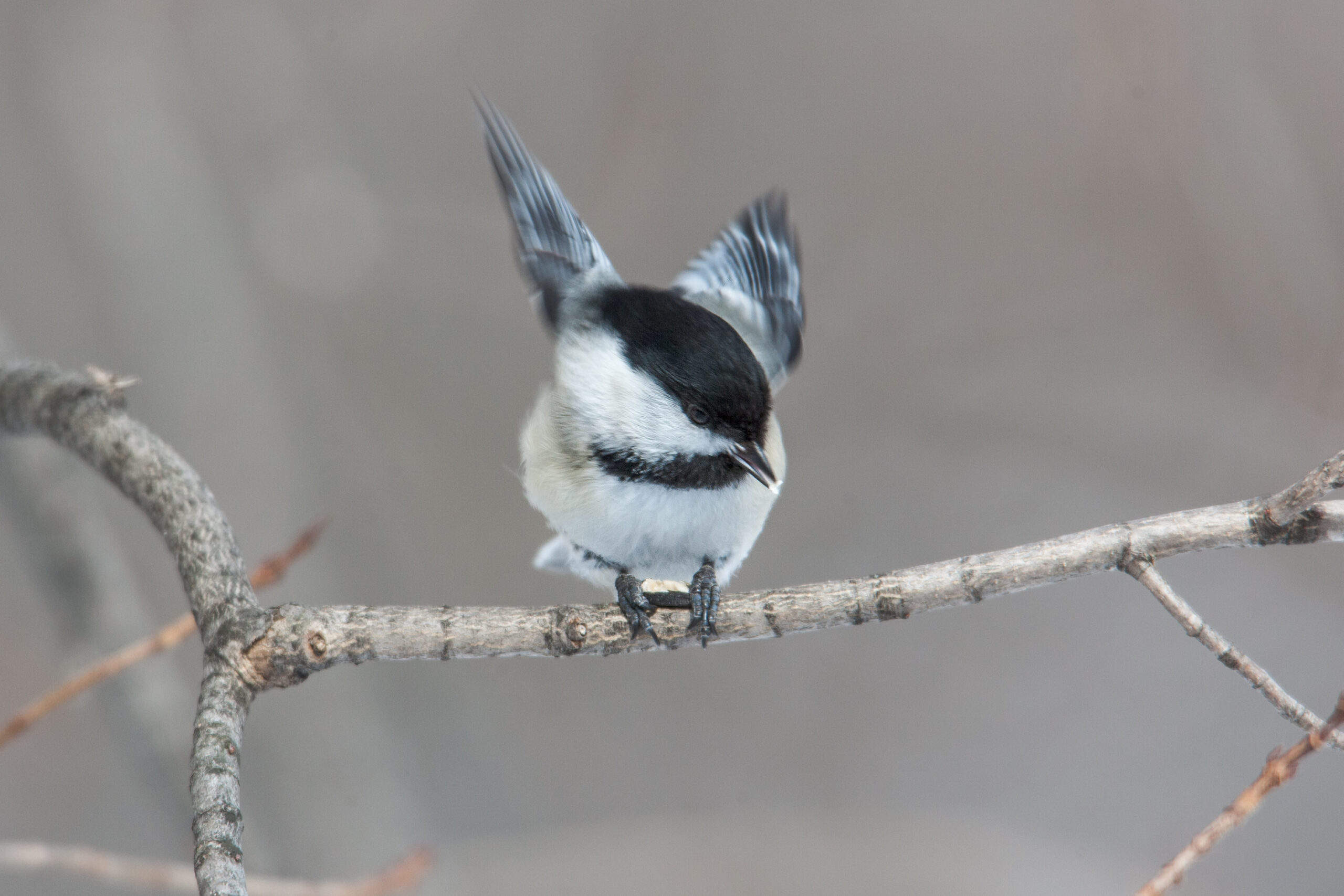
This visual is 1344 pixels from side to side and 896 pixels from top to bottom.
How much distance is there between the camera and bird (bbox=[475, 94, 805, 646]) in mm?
1492

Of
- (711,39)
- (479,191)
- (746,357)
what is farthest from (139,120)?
(746,357)

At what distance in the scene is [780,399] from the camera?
10.1 feet

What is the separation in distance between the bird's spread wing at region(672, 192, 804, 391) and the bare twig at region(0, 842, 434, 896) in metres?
1.09

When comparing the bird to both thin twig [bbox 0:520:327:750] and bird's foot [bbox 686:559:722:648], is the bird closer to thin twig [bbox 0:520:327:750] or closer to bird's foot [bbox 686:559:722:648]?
bird's foot [bbox 686:559:722:648]

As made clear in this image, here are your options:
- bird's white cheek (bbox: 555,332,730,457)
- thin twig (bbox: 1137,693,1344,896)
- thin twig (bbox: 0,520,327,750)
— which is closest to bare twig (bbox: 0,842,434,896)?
thin twig (bbox: 0,520,327,750)

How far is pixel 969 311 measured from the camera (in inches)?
115

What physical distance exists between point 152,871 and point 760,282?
5.03 feet

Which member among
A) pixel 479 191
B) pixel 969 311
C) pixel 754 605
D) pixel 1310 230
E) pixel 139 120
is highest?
pixel 139 120

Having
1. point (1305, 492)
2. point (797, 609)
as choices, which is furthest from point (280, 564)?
point (1305, 492)

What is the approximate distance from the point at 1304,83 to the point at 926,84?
101cm

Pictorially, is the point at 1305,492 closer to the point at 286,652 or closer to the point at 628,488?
the point at 628,488

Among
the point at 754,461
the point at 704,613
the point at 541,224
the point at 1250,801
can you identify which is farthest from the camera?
the point at 541,224

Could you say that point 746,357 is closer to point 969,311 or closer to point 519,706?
point 969,311

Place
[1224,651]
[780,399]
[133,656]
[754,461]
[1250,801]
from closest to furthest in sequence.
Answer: [1250,801] < [1224,651] < [133,656] < [754,461] < [780,399]
